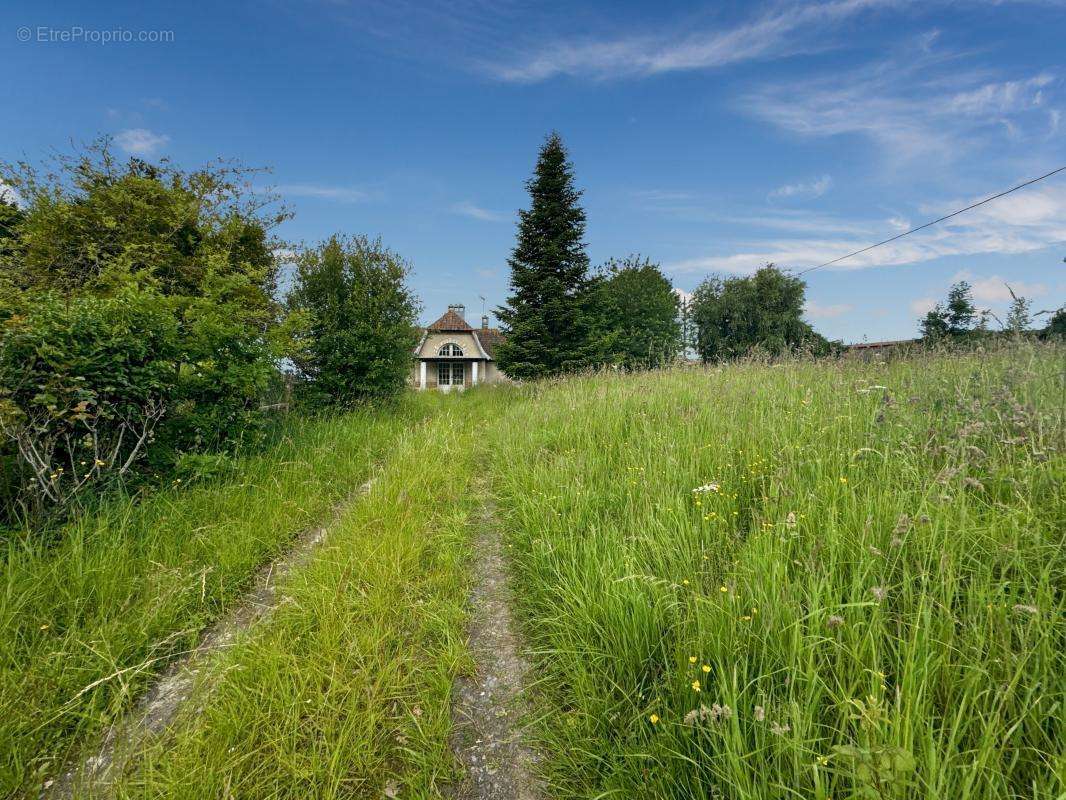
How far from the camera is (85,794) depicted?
1.65 metres

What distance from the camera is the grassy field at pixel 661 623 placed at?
4.19 feet

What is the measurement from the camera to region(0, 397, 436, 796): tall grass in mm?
1955

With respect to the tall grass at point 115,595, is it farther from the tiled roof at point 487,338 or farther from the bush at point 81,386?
the tiled roof at point 487,338

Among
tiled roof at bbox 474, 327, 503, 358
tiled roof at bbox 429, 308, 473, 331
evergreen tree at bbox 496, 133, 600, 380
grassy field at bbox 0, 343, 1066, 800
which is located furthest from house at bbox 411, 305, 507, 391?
grassy field at bbox 0, 343, 1066, 800

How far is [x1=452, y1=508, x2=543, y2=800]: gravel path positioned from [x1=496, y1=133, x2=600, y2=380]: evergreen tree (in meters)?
15.4

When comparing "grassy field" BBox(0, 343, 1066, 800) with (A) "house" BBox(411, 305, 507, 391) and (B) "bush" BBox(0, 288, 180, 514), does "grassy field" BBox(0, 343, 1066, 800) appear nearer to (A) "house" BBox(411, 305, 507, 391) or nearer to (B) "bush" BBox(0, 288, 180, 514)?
(B) "bush" BBox(0, 288, 180, 514)

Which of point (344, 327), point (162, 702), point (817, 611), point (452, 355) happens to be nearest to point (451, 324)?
point (452, 355)

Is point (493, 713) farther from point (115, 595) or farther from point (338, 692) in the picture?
point (115, 595)

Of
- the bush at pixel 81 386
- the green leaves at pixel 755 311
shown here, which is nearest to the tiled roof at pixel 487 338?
the green leaves at pixel 755 311

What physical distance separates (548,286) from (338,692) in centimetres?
1725

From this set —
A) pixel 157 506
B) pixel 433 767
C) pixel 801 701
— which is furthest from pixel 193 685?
pixel 801 701

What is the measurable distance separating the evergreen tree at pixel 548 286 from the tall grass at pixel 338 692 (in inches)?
595

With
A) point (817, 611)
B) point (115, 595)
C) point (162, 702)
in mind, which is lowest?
point (162, 702)

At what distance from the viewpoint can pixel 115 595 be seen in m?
2.68
